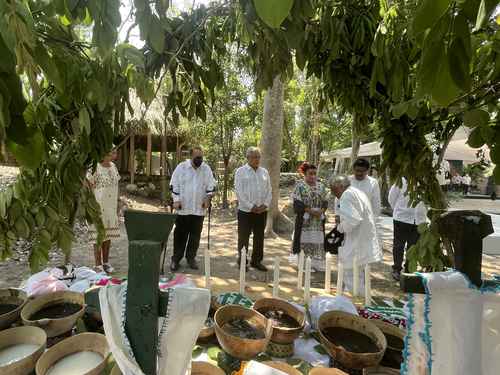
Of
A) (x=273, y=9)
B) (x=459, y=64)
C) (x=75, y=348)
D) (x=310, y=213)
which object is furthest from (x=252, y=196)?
(x=273, y=9)

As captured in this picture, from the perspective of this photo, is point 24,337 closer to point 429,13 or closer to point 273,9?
point 273,9

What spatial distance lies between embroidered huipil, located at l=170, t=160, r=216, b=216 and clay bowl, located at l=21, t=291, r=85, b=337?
271cm

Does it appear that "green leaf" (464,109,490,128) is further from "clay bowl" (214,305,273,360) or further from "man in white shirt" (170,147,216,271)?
"man in white shirt" (170,147,216,271)

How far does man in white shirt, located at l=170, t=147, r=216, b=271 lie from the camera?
4391mm

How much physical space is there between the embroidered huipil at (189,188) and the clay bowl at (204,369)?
3250 mm

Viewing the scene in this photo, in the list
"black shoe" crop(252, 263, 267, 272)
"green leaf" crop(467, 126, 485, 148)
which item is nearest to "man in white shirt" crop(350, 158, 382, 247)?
"black shoe" crop(252, 263, 267, 272)

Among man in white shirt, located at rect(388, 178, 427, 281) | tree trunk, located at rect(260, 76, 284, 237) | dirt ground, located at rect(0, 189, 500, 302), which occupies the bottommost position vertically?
dirt ground, located at rect(0, 189, 500, 302)

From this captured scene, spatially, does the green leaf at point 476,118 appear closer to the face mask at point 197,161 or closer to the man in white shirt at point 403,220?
the man in white shirt at point 403,220

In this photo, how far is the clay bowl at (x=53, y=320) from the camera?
1.38 meters

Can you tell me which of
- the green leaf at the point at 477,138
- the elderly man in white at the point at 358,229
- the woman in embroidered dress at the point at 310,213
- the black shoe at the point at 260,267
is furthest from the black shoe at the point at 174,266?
the green leaf at the point at 477,138

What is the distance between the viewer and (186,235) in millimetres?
4477

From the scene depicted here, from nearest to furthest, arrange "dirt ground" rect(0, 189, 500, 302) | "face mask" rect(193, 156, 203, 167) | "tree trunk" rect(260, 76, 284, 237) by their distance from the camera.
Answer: "dirt ground" rect(0, 189, 500, 302) → "face mask" rect(193, 156, 203, 167) → "tree trunk" rect(260, 76, 284, 237)

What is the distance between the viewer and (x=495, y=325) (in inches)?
32.0

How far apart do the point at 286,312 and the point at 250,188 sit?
281cm
